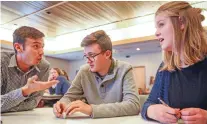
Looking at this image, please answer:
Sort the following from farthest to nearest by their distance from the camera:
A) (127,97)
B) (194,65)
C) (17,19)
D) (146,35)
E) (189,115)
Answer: (146,35), (17,19), (127,97), (194,65), (189,115)

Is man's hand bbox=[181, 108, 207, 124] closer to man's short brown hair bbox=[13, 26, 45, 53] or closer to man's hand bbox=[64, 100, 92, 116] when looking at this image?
man's hand bbox=[64, 100, 92, 116]

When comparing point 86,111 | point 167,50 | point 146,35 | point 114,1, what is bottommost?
point 86,111

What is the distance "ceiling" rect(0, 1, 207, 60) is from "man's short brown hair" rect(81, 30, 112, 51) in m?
2.45

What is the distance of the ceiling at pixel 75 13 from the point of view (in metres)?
3.66

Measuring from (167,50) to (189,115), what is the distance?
0.36m

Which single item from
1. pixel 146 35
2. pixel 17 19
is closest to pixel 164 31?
pixel 146 35

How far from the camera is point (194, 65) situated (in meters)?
0.86

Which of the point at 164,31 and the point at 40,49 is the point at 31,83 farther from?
the point at 164,31

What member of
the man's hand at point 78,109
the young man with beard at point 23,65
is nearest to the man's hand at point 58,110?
the man's hand at point 78,109

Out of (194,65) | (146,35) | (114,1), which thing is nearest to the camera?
(194,65)

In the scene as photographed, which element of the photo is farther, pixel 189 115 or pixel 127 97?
pixel 127 97

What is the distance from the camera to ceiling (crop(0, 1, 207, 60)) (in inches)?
144

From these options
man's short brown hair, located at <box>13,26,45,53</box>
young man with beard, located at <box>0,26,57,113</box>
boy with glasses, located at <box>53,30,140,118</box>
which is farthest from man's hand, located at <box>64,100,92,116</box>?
man's short brown hair, located at <box>13,26,45,53</box>

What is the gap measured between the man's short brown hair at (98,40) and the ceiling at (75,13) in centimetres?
245
